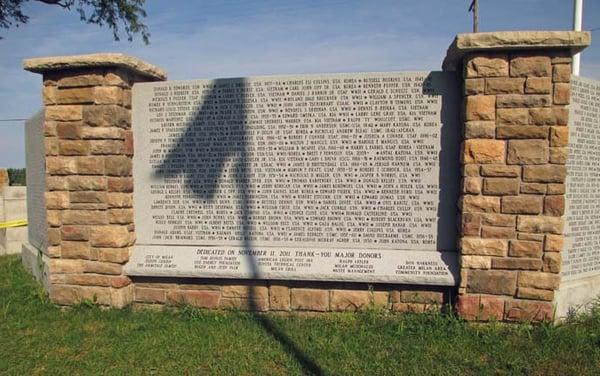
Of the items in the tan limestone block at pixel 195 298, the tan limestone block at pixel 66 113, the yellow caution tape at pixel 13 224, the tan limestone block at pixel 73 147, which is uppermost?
the tan limestone block at pixel 66 113

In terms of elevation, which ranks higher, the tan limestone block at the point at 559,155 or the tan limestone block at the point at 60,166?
the tan limestone block at the point at 559,155

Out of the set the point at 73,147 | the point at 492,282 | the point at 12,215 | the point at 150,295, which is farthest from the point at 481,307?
the point at 12,215

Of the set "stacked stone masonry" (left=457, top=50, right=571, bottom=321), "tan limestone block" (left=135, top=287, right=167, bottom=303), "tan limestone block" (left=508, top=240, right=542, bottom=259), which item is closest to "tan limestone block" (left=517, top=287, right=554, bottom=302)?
"stacked stone masonry" (left=457, top=50, right=571, bottom=321)

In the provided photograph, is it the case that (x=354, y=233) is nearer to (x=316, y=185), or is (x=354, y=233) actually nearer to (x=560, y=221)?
(x=316, y=185)

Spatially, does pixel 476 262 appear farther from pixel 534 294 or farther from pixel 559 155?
pixel 559 155

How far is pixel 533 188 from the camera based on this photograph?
370cm

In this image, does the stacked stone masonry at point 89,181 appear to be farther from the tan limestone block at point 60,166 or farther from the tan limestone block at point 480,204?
the tan limestone block at point 480,204

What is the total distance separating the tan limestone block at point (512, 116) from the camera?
3.67m

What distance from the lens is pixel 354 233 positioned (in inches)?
164

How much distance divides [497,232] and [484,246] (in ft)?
0.59

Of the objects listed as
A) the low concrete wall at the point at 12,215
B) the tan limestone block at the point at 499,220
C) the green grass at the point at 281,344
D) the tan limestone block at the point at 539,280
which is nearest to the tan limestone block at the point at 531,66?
the tan limestone block at the point at 499,220

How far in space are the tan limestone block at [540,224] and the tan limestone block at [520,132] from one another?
75 centimetres

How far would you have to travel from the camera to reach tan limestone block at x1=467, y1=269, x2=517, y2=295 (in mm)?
3763

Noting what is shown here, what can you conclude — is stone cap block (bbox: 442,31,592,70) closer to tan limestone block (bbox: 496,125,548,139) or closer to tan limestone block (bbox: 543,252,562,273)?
tan limestone block (bbox: 496,125,548,139)
